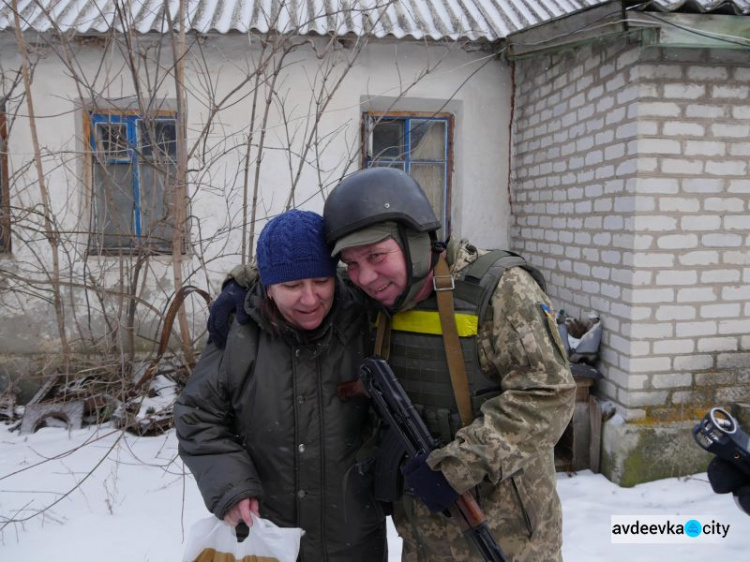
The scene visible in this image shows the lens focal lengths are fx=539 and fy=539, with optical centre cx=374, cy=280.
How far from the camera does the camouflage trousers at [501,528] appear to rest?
1.55 meters

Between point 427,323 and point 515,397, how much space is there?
1.10 feet

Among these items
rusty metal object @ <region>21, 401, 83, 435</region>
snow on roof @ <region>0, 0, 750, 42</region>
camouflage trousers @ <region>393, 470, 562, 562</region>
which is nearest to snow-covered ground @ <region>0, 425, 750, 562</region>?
rusty metal object @ <region>21, 401, 83, 435</region>

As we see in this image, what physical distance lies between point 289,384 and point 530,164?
3.71m

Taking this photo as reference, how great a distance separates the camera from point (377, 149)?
16.3 ft

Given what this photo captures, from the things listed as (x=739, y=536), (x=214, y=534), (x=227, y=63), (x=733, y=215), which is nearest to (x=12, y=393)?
(x=227, y=63)

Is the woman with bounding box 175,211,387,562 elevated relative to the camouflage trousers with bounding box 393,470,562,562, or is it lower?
elevated

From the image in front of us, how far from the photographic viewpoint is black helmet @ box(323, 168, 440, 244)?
1478 mm

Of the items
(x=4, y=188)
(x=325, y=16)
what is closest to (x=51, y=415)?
(x=4, y=188)

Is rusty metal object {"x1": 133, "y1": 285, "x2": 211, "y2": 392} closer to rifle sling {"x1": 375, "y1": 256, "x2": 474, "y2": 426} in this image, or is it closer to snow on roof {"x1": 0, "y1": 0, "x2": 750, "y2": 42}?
snow on roof {"x1": 0, "y1": 0, "x2": 750, "y2": 42}

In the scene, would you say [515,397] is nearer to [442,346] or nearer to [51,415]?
[442,346]

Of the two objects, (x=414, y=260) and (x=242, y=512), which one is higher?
(x=414, y=260)

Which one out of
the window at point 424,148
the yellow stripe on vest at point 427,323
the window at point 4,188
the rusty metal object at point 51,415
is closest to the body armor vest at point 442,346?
the yellow stripe on vest at point 427,323

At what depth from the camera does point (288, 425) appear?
159 cm

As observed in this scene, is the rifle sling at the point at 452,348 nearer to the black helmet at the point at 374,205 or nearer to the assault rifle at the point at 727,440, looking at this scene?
the black helmet at the point at 374,205
